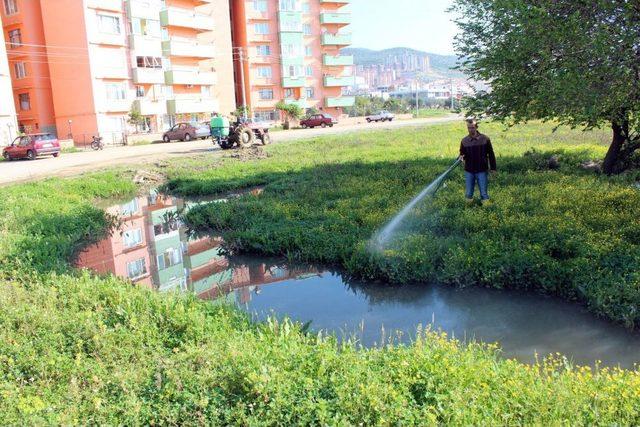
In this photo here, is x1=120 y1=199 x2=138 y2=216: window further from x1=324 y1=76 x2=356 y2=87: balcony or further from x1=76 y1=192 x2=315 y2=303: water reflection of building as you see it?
x1=324 y1=76 x2=356 y2=87: balcony

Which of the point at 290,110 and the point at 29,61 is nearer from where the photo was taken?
the point at 29,61

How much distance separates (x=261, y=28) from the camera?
6875 cm

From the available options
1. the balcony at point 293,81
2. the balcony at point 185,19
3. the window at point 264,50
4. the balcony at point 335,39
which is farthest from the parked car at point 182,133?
the balcony at point 335,39

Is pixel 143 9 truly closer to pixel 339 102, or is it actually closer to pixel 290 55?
pixel 290 55

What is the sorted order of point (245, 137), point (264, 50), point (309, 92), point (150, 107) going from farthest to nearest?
point (309, 92)
point (264, 50)
point (150, 107)
point (245, 137)

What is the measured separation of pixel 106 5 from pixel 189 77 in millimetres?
11442

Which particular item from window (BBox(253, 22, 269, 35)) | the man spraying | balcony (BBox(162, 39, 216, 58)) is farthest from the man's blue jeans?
window (BBox(253, 22, 269, 35))

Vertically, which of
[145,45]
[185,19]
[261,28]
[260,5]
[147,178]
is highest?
[260,5]

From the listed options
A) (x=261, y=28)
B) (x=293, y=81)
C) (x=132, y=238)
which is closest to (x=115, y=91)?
(x=293, y=81)

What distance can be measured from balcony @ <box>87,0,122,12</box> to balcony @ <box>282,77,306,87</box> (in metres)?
25.6

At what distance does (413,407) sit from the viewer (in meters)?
4.09

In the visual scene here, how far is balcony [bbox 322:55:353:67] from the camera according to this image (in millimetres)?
73125

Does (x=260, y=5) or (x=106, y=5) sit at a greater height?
(x=260, y=5)

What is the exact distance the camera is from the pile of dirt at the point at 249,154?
25706 mm
